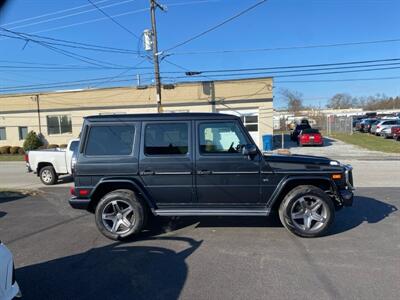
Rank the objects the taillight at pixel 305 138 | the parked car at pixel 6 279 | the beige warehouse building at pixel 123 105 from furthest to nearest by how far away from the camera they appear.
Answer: the taillight at pixel 305 138
the beige warehouse building at pixel 123 105
the parked car at pixel 6 279

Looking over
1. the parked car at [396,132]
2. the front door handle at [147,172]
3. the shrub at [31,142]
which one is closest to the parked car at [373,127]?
the parked car at [396,132]

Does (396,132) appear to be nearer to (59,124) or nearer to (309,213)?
(309,213)

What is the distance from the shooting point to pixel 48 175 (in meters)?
12.2

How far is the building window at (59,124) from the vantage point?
30.9m

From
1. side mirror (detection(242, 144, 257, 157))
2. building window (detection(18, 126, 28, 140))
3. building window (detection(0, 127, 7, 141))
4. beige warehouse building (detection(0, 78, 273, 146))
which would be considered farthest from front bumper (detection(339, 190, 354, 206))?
building window (detection(0, 127, 7, 141))

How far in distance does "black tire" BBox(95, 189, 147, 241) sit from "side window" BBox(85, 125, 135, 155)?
0.72m

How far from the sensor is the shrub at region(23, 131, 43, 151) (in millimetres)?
29328

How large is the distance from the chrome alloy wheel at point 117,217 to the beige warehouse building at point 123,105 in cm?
2204

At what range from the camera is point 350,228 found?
5.81m

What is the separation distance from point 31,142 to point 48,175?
1949 cm

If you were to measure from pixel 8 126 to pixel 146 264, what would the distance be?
33.1 m

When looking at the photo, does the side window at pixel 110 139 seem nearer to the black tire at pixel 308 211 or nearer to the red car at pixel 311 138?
the black tire at pixel 308 211

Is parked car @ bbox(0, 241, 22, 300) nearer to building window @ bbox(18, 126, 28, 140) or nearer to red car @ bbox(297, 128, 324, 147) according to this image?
red car @ bbox(297, 128, 324, 147)

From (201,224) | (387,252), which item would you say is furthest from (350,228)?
(201,224)
